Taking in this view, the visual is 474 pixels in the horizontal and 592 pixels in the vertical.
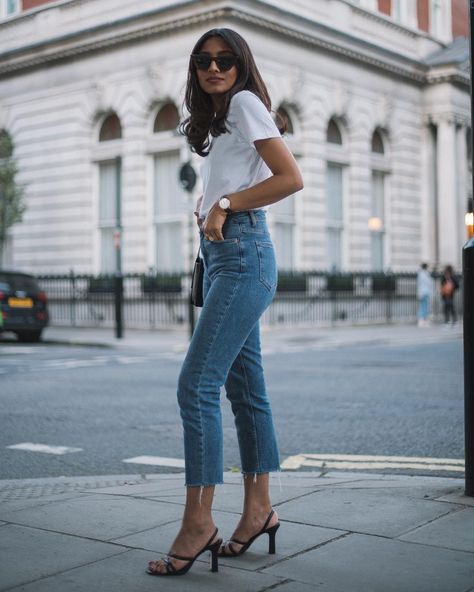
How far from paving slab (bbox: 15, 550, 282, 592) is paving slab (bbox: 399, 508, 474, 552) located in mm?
746

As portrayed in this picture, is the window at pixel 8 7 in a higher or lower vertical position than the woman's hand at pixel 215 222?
higher

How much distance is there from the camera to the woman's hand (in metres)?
3.53

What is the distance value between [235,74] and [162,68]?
22.2m

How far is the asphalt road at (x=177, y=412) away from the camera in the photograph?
6586 millimetres

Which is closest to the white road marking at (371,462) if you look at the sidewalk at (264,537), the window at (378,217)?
the sidewalk at (264,537)

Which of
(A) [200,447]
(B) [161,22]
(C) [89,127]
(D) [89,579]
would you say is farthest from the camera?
(C) [89,127]

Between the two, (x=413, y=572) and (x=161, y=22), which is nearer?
(x=413, y=572)

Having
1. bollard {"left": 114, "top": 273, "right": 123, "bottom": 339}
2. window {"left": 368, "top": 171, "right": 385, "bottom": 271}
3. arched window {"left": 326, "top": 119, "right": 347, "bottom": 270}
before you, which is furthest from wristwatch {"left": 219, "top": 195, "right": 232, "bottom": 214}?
window {"left": 368, "top": 171, "right": 385, "bottom": 271}

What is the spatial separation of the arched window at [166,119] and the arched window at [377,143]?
302 inches

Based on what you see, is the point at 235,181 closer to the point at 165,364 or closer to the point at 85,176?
the point at 165,364

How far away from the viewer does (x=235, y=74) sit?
365 cm

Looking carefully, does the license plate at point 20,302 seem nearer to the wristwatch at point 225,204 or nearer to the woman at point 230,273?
the woman at point 230,273

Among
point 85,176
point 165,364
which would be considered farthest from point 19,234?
point 165,364

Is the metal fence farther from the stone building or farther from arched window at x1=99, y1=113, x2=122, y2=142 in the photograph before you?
arched window at x1=99, y1=113, x2=122, y2=142
